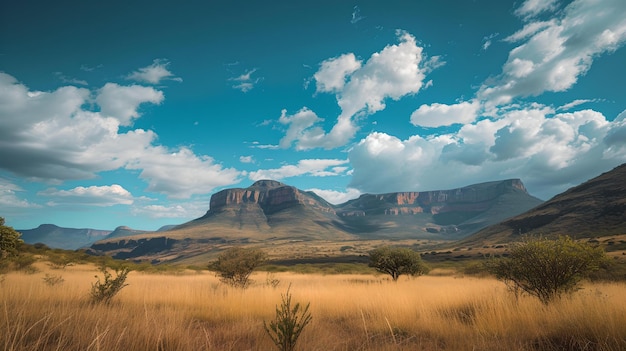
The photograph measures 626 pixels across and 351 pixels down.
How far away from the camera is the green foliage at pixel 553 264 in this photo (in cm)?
891

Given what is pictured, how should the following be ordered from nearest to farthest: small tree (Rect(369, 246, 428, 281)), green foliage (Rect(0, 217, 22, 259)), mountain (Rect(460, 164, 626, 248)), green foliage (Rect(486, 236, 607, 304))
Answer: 1. green foliage (Rect(486, 236, 607, 304))
2. green foliage (Rect(0, 217, 22, 259))
3. small tree (Rect(369, 246, 428, 281))
4. mountain (Rect(460, 164, 626, 248))

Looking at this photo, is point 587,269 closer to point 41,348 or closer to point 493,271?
point 493,271

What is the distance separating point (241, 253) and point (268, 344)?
1829 centimetres

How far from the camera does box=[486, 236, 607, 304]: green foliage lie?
8906 millimetres

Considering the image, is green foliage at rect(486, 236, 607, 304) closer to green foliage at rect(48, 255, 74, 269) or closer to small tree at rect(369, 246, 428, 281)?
small tree at rect(369, 246, 428, 281)

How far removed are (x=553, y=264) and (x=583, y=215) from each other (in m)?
136

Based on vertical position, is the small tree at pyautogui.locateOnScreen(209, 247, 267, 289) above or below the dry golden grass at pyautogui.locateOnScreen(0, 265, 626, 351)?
below

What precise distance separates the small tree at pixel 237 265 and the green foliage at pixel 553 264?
53.0 feet

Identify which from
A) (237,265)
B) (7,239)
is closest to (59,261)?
(7,239)

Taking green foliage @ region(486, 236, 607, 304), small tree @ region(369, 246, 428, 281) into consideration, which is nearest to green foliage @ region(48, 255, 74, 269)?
small tree @ region(369, 246, 428, 281)

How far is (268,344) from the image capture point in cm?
512

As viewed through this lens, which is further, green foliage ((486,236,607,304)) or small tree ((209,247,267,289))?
small tree ((209,247,267,289))

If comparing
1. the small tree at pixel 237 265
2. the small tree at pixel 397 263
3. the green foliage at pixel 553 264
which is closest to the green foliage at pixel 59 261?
the small tree at pixel 237 265

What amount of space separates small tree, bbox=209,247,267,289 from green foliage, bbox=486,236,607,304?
A: 1616cm
